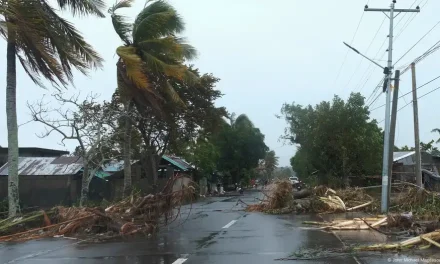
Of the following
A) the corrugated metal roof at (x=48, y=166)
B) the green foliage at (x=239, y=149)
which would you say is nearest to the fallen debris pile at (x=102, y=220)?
the corrugated metal roof at (x=48, y=166)

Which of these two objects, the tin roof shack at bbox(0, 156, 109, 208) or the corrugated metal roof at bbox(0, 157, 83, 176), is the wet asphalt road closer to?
the tin roof shack at bbox(0, 156, 109, 208)

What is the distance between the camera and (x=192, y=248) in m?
12.3

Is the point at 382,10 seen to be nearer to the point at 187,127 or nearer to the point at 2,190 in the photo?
the point at 187,127

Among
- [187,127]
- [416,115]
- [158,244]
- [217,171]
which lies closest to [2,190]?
[187,127]

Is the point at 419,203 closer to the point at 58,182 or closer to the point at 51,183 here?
the point at 58,182

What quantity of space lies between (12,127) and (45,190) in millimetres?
11612

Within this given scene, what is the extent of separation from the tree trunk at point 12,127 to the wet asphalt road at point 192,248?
13.4 feet

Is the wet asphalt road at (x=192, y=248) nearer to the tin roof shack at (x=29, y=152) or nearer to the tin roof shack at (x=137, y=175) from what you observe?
the tin roof shack at (x=137, y=175)

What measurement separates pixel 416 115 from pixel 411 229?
17195 millimetres

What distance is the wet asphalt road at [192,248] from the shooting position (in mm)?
10531

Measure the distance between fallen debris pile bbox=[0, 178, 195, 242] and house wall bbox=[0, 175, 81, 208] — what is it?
35.4ft

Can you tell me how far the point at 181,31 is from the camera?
84.7 feet

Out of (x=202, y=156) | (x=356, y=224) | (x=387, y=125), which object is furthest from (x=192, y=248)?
(x=202, y=156)

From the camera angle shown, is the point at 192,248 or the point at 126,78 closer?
the point at 192,248
